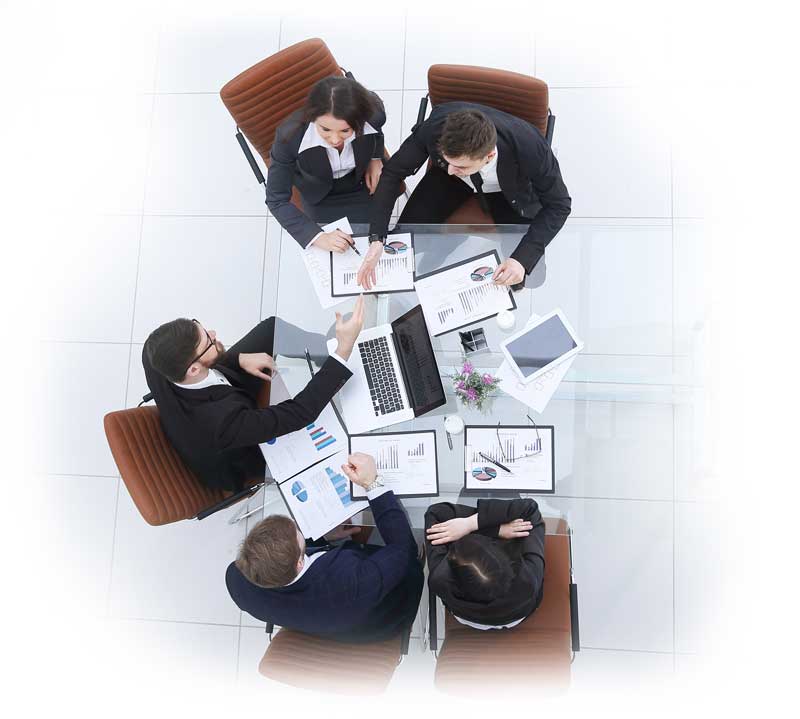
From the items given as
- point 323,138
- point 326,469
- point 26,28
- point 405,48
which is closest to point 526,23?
point 405,48

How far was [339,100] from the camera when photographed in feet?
7.52

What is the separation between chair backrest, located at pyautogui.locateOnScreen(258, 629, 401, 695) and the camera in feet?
7.11

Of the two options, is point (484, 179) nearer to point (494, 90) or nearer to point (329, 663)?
point (494, 90)

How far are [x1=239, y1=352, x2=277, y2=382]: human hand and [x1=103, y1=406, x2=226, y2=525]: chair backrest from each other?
0.36 meters

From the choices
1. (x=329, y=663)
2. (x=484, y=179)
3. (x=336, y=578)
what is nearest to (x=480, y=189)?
(x=484, y=179)

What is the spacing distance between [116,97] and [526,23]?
7.09ft

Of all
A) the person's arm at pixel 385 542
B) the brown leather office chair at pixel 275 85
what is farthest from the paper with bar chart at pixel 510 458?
the brown leather office chair at pixel 275 85

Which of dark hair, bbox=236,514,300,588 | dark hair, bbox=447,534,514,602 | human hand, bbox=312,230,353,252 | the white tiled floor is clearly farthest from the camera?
the white tiled floor

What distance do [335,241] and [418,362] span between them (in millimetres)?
549

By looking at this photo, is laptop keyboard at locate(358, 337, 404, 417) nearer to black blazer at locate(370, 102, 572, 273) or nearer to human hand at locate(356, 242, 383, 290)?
human hand at locate(356, 242, 383, 290)

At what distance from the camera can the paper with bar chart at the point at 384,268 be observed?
2395mm

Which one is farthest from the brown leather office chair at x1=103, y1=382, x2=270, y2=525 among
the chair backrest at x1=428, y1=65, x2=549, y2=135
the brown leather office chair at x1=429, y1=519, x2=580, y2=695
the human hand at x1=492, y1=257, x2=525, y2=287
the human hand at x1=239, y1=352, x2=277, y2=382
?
the chair backrest at x1=428, y1=65, x2=549, y2=135

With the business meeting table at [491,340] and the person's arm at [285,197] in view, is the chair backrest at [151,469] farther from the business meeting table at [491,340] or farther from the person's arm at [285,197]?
the person's arm at [285,197]

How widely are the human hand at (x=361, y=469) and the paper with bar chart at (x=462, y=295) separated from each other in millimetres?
497
